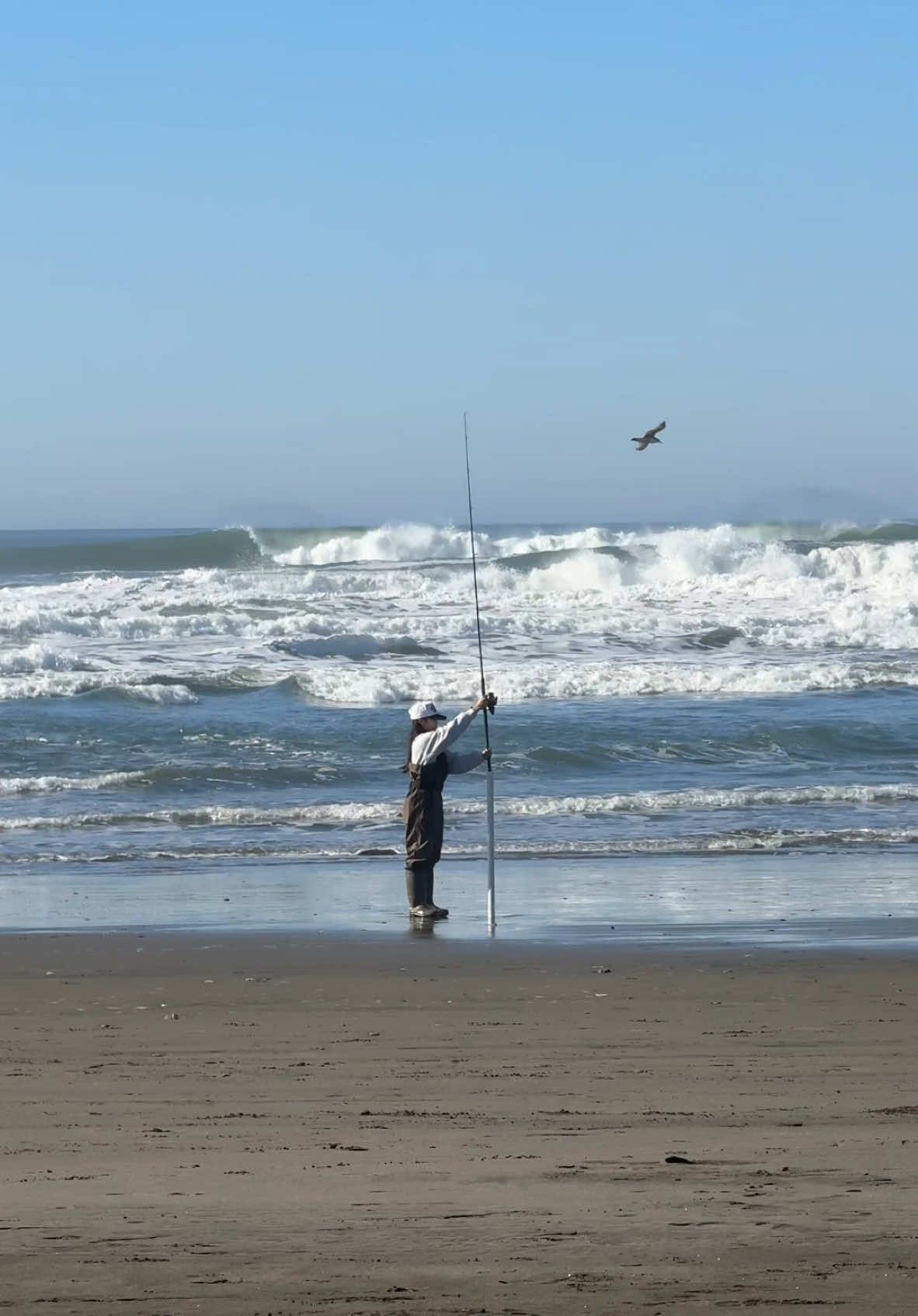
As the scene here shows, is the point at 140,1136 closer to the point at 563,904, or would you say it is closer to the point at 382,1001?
the point at 382,1001

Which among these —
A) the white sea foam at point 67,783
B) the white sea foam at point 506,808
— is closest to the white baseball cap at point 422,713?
the white sea foam at point 506,808

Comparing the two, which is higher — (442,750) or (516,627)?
(516,627)

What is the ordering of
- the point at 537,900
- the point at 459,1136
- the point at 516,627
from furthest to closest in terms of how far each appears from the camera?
the point at 516,627 < the point at 537,900 < the point at 459,1136

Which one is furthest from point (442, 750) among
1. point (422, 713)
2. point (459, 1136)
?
point (459, 1136)

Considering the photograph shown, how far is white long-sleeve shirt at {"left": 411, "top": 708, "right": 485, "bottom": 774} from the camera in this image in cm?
909

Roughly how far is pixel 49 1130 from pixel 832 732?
12.8m

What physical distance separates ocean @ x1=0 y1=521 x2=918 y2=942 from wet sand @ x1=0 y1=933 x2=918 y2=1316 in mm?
2356

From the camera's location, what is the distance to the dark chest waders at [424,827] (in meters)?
8.88

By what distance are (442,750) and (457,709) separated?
388 inches

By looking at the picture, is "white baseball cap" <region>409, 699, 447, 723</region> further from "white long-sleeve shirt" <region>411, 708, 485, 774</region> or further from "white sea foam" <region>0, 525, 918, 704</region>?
"white sea foam" <region>0, 525, 918, 704</region>

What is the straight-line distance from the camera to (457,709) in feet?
62.3

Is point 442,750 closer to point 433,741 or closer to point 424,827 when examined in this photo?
point 433,741

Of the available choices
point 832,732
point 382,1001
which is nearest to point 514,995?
point 382,1001

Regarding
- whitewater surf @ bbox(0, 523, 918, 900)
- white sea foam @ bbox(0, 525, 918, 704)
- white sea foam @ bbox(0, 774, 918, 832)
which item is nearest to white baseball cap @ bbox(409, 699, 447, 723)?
whitewater surf @ bbox(0, 523, 918, 900)
